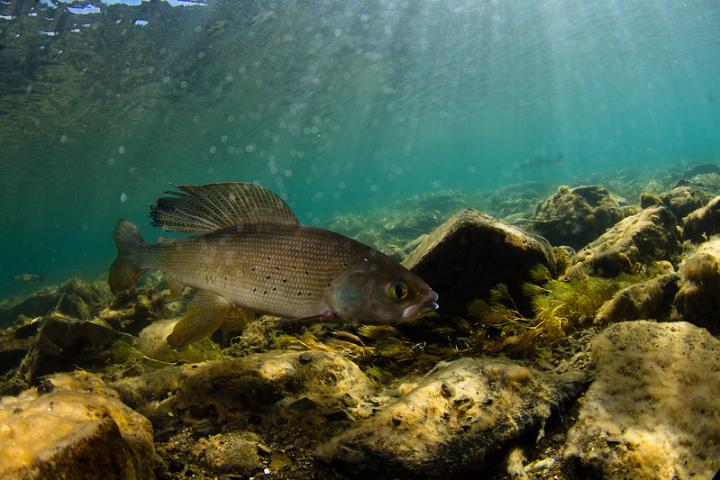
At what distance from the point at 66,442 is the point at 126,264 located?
2433mm

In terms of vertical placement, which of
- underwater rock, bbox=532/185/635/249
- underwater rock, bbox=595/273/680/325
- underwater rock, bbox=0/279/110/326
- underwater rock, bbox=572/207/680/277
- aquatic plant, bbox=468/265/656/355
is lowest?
underwater rock, bbox=0/279/110/326

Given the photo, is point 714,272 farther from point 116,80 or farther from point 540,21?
point 540,21

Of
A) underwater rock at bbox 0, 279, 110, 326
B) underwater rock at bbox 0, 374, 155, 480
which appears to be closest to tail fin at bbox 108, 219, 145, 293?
underwater rock at bbox 0, 374, 155, 480

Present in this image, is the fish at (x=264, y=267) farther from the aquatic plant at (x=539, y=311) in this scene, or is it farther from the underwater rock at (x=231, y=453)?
the aquatic plant at (x=539, y=311)

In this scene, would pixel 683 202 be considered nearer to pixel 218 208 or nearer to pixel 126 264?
pixel 218 208

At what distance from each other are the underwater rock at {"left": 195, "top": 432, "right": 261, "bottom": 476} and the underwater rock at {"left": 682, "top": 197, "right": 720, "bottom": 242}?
20.5 ft

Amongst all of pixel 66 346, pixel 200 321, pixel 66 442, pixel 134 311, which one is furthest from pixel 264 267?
pixel 134 311

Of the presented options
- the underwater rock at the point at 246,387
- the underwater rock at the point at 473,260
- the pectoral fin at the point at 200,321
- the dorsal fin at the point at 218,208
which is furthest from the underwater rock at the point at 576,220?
the pectoral fin at the point at 200,321

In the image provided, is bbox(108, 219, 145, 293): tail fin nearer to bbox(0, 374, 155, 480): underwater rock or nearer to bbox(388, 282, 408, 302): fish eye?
bbox(0, 374, 155, 480): underwater rock

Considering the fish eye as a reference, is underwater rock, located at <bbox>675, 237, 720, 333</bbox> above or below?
below

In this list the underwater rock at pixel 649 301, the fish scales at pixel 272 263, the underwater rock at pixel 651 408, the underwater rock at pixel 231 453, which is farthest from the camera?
the underwater rock at pixel 649 301

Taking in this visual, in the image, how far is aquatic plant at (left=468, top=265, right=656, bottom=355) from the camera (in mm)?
3412

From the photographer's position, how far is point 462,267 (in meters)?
4.10

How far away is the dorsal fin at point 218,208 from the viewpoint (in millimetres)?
3012
